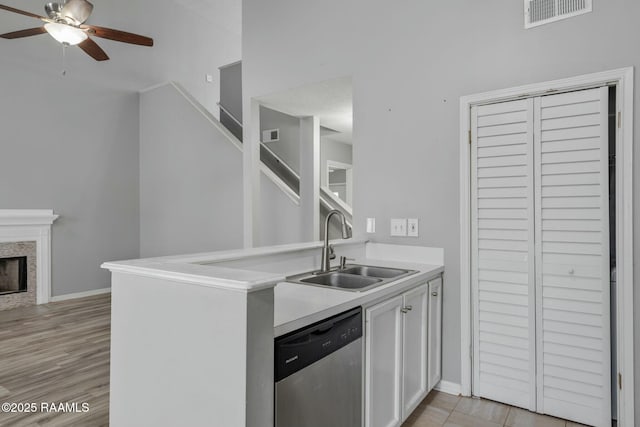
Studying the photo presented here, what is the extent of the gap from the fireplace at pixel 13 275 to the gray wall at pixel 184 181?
158 cm

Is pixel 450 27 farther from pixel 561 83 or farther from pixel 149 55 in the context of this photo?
pixel 149 55

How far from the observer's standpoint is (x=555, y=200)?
2.15 meters

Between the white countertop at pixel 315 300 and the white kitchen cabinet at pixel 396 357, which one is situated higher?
the white countertop at pixel 315 300

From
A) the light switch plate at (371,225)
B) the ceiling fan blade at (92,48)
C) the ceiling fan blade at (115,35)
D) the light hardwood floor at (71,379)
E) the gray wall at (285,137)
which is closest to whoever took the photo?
the light hardwood floor at (71,379)

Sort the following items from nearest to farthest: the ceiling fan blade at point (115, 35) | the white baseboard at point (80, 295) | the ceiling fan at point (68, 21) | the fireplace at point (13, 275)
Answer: the ceiling fan at point (68, 21) → the ceiling fan blade at point (115, 35) → the fireplace at point (13, 275) → the white baseboard at point (80, 295)

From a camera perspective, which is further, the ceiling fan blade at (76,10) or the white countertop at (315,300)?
the ceiling fan blade at (76,10)

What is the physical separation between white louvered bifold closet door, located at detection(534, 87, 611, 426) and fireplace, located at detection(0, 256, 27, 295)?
570 cm

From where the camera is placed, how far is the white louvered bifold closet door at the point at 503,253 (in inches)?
87.6

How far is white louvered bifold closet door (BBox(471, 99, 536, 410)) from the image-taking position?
222cm

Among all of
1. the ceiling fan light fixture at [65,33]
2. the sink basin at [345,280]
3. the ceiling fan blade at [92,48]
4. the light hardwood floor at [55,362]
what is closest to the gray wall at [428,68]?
the sink basin at [345,280]

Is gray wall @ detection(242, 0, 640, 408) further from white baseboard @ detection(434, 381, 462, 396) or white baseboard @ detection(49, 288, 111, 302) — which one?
white baseboard @ detection(49, 288, 111, 302)

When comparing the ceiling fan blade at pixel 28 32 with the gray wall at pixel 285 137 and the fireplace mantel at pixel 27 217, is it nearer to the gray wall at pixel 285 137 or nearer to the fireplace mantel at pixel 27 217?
the fireplace mantel at pixel 27 217

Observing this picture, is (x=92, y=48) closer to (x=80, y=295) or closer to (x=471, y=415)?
(x=80, y=295)

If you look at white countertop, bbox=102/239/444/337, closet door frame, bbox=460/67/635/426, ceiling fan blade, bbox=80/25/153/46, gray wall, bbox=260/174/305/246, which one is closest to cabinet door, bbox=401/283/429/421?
white countertop, bbox=102/239/444/337
